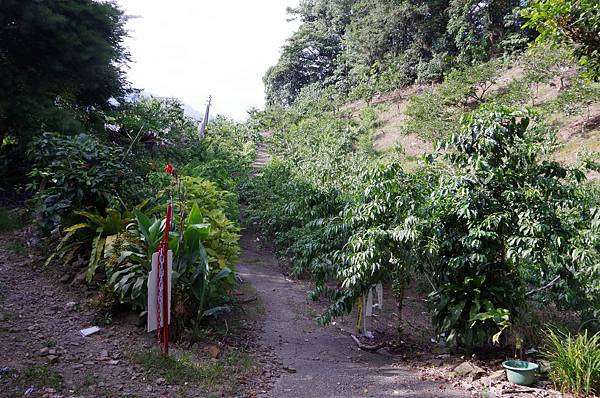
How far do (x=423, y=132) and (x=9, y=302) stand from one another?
14.6 meters

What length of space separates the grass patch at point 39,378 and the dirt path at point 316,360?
1.65m

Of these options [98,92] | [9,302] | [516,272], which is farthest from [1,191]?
[516,272]

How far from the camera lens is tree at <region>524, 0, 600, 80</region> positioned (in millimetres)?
3718

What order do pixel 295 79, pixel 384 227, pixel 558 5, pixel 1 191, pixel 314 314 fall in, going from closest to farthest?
pixel 558 5
pixel 384 227
pixel 314 314
pixel 1 191
pixel 295 79

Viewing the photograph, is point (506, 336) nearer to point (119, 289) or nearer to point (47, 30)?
point (119, 289)

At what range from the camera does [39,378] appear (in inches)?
131

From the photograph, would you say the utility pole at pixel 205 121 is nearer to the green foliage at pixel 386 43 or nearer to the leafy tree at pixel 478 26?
the green foliage at pixel 386 43

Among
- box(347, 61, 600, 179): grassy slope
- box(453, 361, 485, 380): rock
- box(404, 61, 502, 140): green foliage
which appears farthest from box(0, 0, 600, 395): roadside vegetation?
box(347, 61, 600, 179): grassy slope

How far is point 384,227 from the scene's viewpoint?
4781mm

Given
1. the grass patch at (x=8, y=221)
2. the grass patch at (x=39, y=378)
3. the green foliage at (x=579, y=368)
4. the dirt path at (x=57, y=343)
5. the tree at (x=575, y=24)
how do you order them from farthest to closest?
1. the grass patch at (x=8, y=221)
2. the tree at (x=575, y=24)
3. the green foliage at (x=579, y=368)
4. the dirt path at (x=57, y=343)
5. the grass patch at (x=39, y=378)

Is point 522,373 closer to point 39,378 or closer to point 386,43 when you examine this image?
point 39,378

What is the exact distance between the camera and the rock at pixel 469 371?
14.0 ft

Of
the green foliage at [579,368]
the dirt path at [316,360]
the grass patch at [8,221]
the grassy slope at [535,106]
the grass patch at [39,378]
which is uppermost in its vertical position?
the grassy slope at [535,106]

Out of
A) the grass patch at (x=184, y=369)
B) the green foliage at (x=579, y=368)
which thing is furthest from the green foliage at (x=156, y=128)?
the green foliage at (x=579, y=368)
